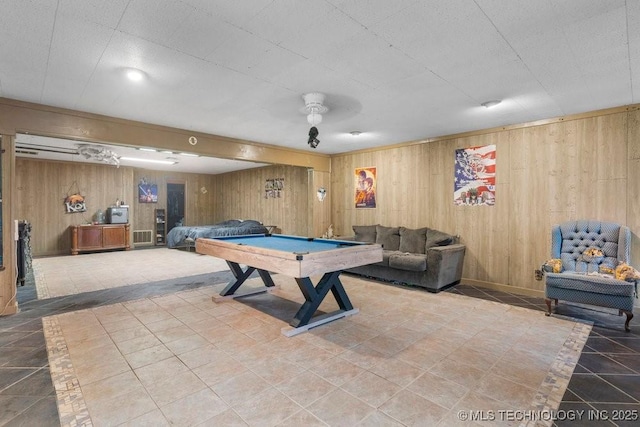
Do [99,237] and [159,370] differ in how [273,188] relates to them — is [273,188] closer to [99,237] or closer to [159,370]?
[99,237]

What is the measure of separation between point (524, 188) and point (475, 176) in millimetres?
751

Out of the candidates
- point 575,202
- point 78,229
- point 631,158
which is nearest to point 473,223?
point 575,202

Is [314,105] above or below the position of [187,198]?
above

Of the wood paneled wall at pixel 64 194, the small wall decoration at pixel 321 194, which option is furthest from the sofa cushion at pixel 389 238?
the wood paneled wall at pixel 64 194

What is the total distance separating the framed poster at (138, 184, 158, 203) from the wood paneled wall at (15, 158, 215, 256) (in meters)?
0.13

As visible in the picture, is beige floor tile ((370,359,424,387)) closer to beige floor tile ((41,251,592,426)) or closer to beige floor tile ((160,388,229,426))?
beige floor tile ((41,251,592,426))

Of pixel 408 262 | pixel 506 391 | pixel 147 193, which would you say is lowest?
pixel 506 391

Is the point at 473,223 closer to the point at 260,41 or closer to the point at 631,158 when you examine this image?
the point at 631,158

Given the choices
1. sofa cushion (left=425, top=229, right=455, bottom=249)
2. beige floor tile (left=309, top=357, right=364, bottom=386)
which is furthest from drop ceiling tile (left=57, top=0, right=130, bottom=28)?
sofa cushion (left=425, top=229, right=455, bottom=249)

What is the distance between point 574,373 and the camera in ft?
8.02

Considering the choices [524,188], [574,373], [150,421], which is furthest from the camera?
[524,188]

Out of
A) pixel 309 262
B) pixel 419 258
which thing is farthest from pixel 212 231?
pixel 309 262

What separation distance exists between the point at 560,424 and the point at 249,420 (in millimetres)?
1877

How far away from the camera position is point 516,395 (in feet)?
7.09
